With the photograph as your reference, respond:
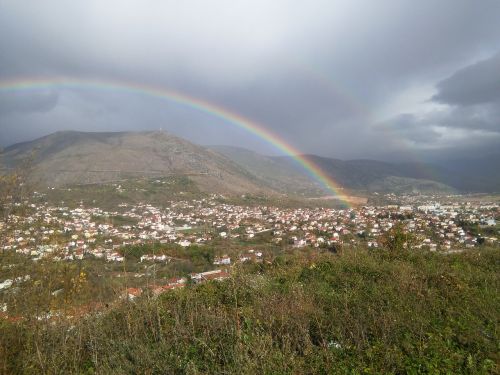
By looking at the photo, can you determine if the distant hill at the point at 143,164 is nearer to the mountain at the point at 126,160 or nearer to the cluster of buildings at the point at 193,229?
the mountain at the point at 126,160

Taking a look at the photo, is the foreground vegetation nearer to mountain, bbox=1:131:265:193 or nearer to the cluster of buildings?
the cluster of buildings

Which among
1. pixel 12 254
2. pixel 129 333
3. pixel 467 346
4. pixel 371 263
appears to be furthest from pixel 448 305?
pixel 12 254

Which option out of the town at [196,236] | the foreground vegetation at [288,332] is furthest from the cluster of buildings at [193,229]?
the foreground vegetation at [288,332]

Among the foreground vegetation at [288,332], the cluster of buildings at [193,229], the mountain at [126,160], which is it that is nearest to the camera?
the foreground vegetation at [288,332]

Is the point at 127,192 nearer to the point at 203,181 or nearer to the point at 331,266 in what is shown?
the point at 203,181

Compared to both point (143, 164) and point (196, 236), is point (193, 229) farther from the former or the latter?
point (143, 164)

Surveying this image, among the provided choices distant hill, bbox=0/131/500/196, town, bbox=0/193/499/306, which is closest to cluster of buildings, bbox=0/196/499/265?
town, bbox=0/193/499/306

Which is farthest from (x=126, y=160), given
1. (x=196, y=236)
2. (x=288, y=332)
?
(x=288, y=332)
